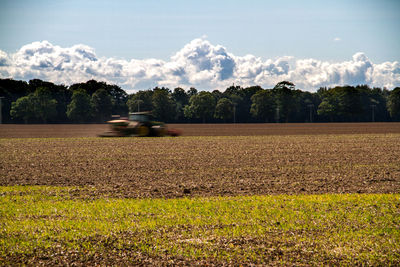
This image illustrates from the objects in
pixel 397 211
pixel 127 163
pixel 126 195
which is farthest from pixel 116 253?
pixel 127 163

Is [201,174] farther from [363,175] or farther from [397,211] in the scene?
[397,211]

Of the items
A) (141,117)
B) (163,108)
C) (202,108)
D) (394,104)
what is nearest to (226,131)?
(141,117)

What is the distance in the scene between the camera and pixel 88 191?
1340 centimetres

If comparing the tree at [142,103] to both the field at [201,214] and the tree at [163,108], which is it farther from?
the field at [201,214]

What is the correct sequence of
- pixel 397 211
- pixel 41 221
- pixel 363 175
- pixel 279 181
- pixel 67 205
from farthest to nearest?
pixel 363 175
pixel 279 181
pixel 67 205
pixel 397 211
pixel 41 221

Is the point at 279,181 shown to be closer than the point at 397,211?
No

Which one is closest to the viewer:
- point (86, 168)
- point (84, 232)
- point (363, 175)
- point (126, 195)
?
point (84, 232)

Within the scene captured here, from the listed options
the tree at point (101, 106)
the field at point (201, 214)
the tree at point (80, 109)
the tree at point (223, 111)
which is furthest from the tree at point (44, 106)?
the field at point (201, 214)

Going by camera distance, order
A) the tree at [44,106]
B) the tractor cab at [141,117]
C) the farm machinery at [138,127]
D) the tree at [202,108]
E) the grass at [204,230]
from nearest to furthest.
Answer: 1. the grass at [204,230]
2. the farm machinery at [138,127]
3. the tractor cab at [141,117]
4. the tree at [44,106]
5. the tree at [202,108]

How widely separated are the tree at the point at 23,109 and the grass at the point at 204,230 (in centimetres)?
12690

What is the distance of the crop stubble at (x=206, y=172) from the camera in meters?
13.7

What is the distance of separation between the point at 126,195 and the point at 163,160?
8.67m

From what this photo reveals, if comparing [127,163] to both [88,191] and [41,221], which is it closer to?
[88,191]

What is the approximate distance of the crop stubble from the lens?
1370 cm
